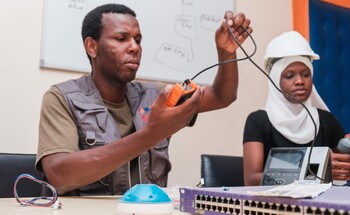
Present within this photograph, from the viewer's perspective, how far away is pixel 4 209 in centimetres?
86

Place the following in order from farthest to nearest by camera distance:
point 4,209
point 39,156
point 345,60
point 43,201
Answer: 1. point 345,60
2. point 39,156
3. point 43,201
4. point 4,209

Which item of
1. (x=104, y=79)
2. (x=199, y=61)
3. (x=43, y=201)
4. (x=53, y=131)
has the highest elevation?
(x=199, y=61)

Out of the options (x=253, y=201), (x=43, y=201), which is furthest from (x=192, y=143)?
(x=253, y=201)

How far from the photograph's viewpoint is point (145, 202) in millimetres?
671

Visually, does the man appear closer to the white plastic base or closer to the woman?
the white plastic base

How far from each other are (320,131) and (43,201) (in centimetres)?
136

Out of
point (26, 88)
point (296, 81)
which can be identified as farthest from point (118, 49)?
point (296, 81)

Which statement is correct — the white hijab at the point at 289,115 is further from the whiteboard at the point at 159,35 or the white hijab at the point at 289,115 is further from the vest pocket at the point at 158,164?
the vest pocket at the point at 158,164

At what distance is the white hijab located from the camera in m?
1.94

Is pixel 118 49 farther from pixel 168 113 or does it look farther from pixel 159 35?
pixel 159 35

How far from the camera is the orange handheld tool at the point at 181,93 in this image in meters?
0.84

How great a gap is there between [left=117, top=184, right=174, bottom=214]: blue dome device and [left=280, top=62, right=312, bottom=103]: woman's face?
1410 mm

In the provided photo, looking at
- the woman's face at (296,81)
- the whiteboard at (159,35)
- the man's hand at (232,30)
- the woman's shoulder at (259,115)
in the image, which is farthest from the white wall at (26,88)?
the man's hand at (232,30)

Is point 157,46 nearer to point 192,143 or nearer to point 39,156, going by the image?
point 192,143
